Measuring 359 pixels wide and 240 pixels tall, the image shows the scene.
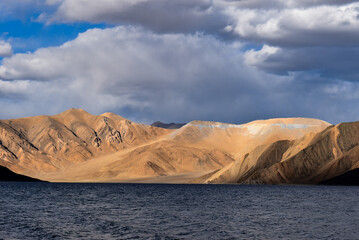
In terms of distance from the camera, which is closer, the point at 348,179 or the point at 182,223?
the point at 182,223

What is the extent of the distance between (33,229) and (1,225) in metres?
5.10

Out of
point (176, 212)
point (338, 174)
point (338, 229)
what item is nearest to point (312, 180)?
point (338, 174)

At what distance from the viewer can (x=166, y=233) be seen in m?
52.6

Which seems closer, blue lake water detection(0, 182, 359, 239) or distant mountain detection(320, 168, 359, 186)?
blue lake water detection(0, 182, 359, 239)

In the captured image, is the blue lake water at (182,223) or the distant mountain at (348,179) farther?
the distant mountain at (348,179)

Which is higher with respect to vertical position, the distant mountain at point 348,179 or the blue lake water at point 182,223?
the distant mountain at point 348,179

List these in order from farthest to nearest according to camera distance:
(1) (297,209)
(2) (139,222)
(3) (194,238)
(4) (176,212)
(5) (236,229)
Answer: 1. (1) (297,209)
2. (4) (176,212)
3. (2) (139,222)
4. (5) (236,229)
5. (3) (194,238)

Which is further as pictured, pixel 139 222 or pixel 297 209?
pixel 297 209

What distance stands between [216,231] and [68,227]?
56.1 feet

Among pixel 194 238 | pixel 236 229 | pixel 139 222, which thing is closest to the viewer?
pixel 194 238

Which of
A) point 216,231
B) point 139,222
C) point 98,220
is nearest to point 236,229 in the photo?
point 216,231

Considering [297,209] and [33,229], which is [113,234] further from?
[297,209]

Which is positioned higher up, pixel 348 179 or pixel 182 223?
pixel 348 179

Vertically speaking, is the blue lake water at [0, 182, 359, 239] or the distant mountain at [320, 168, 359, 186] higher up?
the distant mountain at [320, 168, 359, 186]
